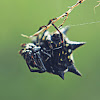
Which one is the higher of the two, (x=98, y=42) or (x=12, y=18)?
(x=12, y=18)

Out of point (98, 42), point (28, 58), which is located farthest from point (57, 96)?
point (28, 58)

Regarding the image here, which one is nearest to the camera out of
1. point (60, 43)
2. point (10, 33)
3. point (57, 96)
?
point (60, 43)

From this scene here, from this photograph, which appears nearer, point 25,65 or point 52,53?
point 52,53

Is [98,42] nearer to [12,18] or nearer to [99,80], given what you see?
[99,80]

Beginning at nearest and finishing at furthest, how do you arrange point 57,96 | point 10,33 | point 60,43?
point 60,43 < point 10,33 < point 57,96

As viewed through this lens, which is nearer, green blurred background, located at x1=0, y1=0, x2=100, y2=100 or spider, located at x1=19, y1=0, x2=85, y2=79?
spider, located at x1=19, y1=0, x2=85, y2=79

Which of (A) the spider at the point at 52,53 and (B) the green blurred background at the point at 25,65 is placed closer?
(A) the spider at the point at 52,53

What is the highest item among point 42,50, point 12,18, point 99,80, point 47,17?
point 12,18

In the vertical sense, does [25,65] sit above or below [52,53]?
above
